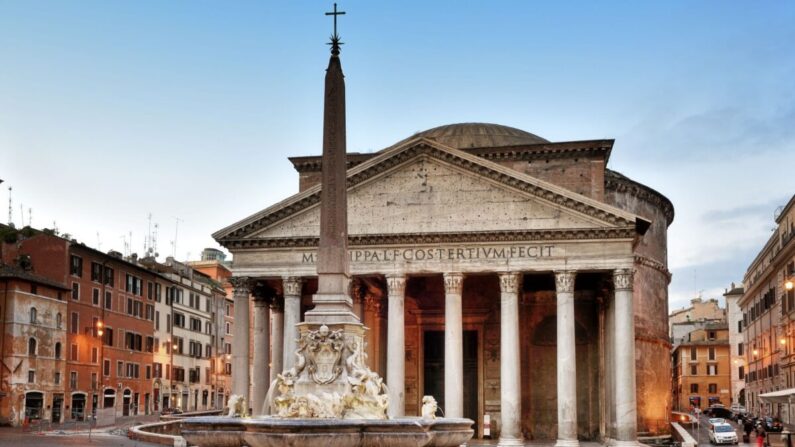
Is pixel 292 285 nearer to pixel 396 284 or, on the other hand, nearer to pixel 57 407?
pixel 396 284

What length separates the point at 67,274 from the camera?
169ft

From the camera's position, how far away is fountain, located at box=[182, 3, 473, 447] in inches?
525

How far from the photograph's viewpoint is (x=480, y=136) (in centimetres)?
5122

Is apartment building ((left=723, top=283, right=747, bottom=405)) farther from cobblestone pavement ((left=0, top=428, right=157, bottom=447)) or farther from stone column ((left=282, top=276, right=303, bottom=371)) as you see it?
cobblestone pavement ((left=0, top=428, right=157, bottom=447))

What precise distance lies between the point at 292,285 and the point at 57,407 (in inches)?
765

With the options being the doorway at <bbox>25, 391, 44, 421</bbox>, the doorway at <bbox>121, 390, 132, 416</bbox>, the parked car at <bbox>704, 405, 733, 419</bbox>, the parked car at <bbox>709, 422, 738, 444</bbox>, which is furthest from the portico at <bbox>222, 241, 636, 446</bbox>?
the parked car at <bbox>704, 405, 733, 419</bbox>

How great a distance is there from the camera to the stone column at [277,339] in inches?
1604

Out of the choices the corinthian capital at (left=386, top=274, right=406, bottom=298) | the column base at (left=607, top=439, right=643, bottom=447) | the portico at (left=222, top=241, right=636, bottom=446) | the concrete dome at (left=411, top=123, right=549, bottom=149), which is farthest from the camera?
the concrete dome at (left=411, top=123, right=549, bottom=149)

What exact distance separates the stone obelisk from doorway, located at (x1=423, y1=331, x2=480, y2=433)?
89.6 feet

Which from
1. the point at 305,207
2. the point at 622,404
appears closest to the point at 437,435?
the point at 622,404

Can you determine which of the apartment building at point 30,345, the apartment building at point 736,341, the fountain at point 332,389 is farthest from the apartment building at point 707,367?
the fountain at point 332,389

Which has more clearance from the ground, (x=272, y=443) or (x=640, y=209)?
(x=640, y=209)

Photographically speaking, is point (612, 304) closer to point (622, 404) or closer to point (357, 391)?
point (622, 404)

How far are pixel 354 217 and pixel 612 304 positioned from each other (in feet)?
32.0
